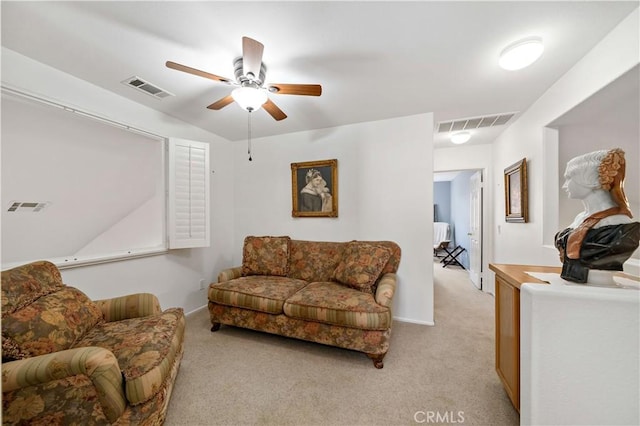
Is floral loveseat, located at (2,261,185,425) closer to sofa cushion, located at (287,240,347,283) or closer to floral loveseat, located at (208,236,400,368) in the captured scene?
floral loveseat, located at (208,236,400,368)

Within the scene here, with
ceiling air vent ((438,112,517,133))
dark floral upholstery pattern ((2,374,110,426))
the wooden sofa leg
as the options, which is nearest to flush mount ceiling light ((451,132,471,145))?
ceiling air vent ((438,112,517,133))

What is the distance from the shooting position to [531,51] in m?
1.62

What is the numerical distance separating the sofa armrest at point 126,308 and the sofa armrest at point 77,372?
0.72 m

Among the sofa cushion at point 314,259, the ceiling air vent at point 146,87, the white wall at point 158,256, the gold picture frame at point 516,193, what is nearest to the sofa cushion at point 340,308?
the sofa cushion at point 314,259

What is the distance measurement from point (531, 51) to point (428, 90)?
0.76m

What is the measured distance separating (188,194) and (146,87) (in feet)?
3.67

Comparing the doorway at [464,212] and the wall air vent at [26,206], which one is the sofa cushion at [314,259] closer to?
the wall air vent at [26,206]

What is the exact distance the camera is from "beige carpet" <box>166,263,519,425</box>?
4.98 ft

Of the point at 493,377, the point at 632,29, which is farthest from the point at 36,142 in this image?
the point at 632,29

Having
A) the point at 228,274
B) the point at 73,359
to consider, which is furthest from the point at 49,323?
the point at 228,274

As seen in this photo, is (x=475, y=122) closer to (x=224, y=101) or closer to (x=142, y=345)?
(x=224, y=101)

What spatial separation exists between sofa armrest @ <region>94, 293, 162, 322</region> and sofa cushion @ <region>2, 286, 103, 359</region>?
14cm

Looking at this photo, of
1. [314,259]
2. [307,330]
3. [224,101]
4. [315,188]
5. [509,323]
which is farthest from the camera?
[315,188]

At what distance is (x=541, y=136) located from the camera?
2342 millimetres
